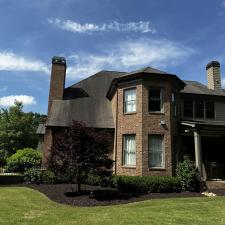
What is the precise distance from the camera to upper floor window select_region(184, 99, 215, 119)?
68.9ft

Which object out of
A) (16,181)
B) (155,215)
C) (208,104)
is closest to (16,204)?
(155,215)

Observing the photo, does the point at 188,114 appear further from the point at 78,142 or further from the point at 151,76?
the point at 78,142

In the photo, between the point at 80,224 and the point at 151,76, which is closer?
the point at 80,224

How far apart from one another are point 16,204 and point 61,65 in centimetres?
1378

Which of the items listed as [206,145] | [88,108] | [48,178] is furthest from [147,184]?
[88,108]

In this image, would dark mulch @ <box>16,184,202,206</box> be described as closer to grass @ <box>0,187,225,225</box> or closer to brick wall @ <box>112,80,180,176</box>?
grass @ <box>0,187,225,225</box>

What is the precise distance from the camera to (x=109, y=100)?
22078 millimetres

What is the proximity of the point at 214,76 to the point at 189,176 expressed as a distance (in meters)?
12.0

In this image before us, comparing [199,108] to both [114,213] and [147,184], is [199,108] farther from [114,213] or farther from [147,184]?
[114,213]

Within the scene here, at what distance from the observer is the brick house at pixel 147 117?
16781mm

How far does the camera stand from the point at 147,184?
1501cm

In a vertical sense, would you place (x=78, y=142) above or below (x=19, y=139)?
below

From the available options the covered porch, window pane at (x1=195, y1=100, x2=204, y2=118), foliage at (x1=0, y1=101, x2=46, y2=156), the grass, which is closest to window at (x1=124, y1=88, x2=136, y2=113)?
the covered porch

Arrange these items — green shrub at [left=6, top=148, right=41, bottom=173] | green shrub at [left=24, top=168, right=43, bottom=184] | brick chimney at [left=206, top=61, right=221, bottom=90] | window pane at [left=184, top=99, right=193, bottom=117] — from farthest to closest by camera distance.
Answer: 1. green shrub at [left=6, top=148, right=41, bottom=173]
2. brick chimney at [left=206, top=61, right=221, bottom=90]
3. window pane at [left=184, top=99, right=193, bottom=117]
4. green shrub at [left=24, top=168, right=43, bottom=184]
